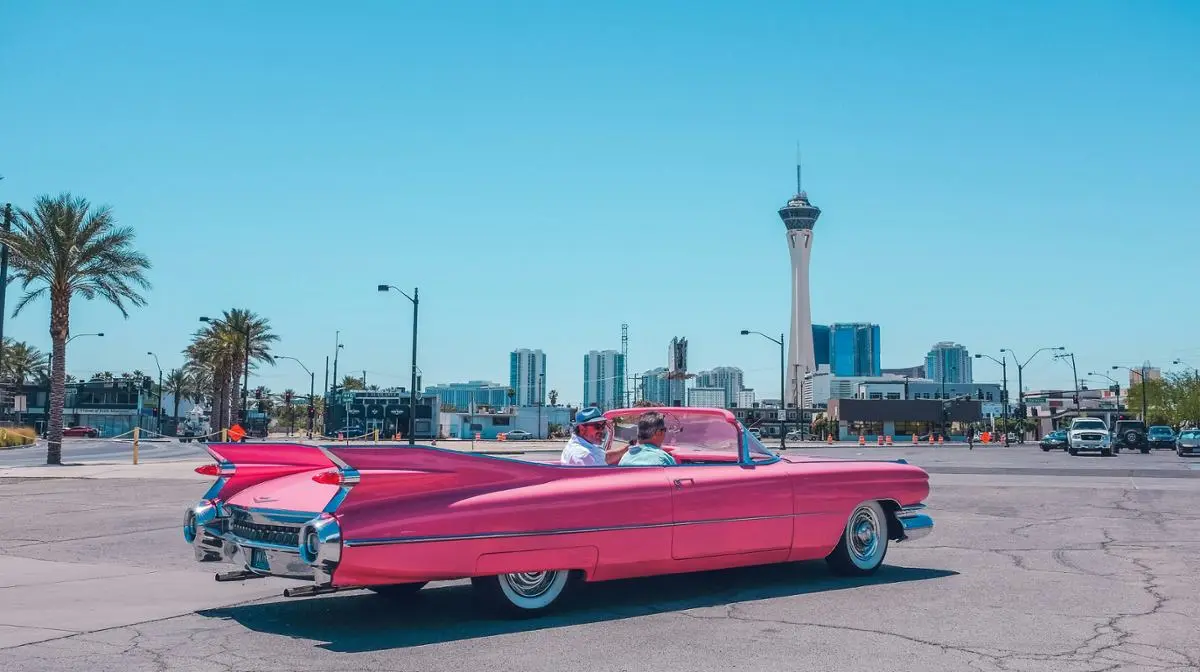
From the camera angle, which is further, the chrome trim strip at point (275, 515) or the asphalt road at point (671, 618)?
the chrome trim strip at point (275, 515)

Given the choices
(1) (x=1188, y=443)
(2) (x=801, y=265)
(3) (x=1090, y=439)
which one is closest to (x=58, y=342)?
(3) (x=1090, y=439)

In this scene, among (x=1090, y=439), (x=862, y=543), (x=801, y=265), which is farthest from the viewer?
(x=801, y=265)

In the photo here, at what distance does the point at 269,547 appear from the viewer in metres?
5.98

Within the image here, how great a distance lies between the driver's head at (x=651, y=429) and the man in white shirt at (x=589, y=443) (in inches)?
7.2

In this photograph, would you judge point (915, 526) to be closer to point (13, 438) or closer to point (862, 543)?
point (862, 543)

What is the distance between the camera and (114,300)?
3459 centimetres

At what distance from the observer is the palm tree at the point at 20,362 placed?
86.7 metres

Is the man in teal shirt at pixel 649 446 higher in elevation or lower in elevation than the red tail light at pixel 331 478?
higher

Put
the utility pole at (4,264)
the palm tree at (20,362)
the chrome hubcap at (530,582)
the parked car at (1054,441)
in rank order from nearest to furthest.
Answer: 1. the chrome hubcap at (530,582)
2. the utility pole at (4,264)
3. the parked car at (1054,441)
4. the palm tree at (20,362)

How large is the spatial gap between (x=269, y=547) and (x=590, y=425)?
263cm

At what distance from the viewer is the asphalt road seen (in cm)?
544

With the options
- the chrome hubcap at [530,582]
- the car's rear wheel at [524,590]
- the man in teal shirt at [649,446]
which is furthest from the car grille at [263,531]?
the man in teal shirt at [649,446]

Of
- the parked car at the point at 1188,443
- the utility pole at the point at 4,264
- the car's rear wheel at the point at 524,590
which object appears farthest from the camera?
the parked car at the point at 1188,443

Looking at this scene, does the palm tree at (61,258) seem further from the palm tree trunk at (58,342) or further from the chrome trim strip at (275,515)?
the chrome trim strip at (275,515)
